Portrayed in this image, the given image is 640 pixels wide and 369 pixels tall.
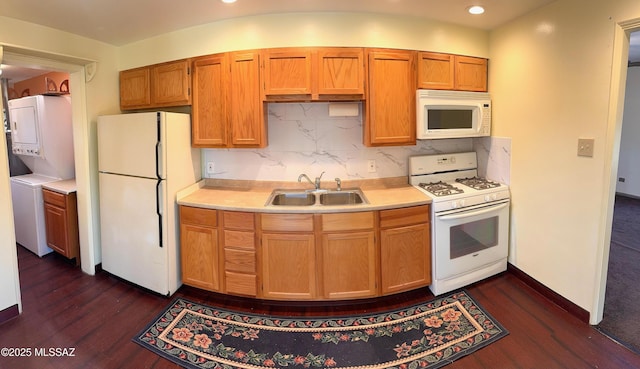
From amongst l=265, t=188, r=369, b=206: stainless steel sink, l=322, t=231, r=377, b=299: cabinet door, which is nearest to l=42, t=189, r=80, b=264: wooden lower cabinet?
l=265, t=188, r=369, b=206: stainless steel sink

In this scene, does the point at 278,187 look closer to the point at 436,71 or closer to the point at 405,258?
the point at 405,258

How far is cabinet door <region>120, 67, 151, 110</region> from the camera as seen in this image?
295 centimetres

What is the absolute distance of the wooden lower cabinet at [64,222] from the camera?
316 centimetres

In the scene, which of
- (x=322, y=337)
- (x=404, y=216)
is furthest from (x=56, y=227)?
(x=404, y=216)

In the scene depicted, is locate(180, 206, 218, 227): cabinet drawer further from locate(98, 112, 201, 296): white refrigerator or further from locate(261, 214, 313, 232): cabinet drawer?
locate(261, 214, 313, 232): cabinet drawer

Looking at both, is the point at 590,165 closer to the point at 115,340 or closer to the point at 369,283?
the point at 369,283

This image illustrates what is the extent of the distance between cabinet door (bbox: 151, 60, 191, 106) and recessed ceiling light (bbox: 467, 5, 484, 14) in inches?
92.8

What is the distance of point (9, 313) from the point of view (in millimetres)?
2354

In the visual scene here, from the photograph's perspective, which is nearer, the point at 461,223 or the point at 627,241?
the point at 461,223

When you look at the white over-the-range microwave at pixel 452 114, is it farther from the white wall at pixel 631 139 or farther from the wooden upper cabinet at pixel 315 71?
the white wall at pixel 631 139

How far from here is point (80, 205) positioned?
3062mm

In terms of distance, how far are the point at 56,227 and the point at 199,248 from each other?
1938mm

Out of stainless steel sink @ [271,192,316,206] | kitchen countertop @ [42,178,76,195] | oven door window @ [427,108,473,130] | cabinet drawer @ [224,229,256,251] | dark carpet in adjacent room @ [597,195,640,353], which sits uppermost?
oven door window @ [427,108,473,130]

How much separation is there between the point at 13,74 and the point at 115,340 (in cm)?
408
